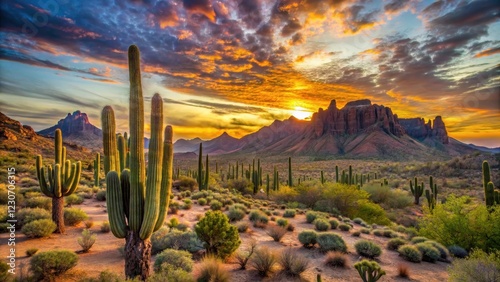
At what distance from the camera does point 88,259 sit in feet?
30.7

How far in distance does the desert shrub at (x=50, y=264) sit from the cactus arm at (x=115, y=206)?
67.9 inches

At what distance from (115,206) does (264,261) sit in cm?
500

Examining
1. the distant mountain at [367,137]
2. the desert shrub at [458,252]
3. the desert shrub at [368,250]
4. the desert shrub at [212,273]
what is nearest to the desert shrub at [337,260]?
the desert shrub at [368,250]

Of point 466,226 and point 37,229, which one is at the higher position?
point 37,229

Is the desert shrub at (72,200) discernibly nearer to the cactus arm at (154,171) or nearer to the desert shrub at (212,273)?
the cactus arm at (154,171)

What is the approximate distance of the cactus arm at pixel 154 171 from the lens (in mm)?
7270

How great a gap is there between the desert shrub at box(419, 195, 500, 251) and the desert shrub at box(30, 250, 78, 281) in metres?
15.6

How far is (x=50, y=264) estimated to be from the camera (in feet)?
23.7

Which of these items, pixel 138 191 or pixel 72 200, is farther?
pixel 72 200

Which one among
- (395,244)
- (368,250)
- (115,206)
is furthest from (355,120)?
(115,206)

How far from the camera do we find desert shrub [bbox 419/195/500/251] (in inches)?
Result: 455

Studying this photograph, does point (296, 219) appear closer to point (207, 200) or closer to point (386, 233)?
point (386, 233)

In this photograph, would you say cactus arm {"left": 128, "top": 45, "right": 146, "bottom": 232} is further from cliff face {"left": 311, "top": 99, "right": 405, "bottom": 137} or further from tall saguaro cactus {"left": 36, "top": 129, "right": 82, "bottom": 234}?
cliff face {"left": 311, "top": 99, "right": 405, "bottom": 137}

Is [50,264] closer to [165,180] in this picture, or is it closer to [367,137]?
[165,180]
